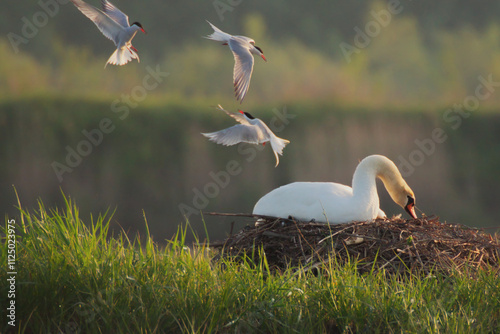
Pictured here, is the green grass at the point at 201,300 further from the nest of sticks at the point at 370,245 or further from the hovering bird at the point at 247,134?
the hovering bird at the point at 247,134

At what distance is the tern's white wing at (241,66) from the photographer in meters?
4.53

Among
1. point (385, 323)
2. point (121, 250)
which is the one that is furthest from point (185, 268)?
point (385, 323)

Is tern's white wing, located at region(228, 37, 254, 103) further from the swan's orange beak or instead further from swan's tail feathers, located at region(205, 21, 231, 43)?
the swan's orange beak

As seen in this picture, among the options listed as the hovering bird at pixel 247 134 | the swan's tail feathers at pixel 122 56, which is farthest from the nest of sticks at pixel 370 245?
the swan's tail feathers at pixel 122 56

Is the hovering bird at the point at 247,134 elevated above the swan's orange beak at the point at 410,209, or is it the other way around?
the hovering bird at the point at 247,134

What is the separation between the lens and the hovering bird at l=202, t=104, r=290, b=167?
4922 millimetres

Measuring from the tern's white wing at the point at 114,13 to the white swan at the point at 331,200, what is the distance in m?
2.05

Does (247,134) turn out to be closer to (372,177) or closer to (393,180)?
(372,177)

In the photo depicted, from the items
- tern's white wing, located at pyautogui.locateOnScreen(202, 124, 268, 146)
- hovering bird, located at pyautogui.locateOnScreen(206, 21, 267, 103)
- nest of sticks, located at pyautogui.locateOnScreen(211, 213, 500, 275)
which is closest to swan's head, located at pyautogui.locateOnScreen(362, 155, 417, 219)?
nest of sticks, located at pyautogui.locateOnScreen(211, 213, 500, 275)

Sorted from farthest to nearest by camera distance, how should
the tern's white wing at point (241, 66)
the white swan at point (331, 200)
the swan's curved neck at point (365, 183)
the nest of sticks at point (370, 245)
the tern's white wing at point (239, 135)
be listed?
the swan's curved neck at point (365, 183) → the white swan at point (331, 200) → the tern's white wing at point (239, 135) → the nest of sticks at point (370, 245) → the tern's white wing at point (241, 66)

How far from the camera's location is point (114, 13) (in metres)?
4.90

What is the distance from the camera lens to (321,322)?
11.8 ft

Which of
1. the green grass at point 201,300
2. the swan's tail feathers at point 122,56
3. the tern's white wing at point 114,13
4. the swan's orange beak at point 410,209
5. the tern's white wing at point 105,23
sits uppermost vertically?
the tern's white wing at point 114,13

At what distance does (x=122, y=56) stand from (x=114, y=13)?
0.38 m
